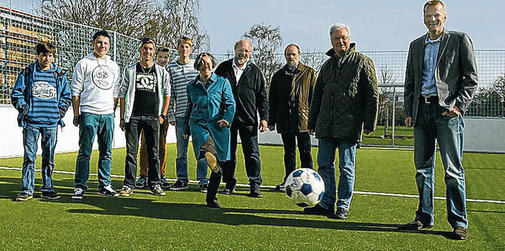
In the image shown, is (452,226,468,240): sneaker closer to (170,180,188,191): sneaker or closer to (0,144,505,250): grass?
(0,144,505,250): grass

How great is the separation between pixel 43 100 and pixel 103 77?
2.39 feet

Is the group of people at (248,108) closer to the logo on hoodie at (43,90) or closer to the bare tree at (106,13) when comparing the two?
the logo on hoodie at (43,90)

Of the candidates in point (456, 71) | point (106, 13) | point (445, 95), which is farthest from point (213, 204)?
point (106, 13)

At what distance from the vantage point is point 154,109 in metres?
5.98

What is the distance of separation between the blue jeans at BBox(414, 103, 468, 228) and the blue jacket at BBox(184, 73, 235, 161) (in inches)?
79.0

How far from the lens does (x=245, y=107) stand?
605cm

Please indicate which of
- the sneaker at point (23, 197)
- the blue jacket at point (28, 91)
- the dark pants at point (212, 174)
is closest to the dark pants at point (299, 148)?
the dark pants at point (212, 174)

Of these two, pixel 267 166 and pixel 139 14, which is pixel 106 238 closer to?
pixel 267 166

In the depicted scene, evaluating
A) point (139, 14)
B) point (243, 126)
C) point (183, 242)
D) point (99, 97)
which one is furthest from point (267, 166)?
point (139, 14)

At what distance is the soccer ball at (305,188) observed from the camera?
4.55m

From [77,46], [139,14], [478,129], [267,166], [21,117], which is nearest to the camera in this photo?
[21,117]

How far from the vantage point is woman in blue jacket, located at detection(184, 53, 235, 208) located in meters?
5.12

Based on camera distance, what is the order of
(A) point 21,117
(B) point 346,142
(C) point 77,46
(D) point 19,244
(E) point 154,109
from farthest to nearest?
(C) point 77,46 < (E) point 154,109 < (A) point 21,117 < (B) point 346,142 < (D) point 19,244

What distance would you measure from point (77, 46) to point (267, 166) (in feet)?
21.1
